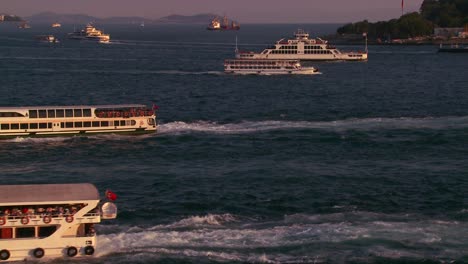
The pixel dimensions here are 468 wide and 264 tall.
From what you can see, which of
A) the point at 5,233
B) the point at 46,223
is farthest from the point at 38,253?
the point at 5,233

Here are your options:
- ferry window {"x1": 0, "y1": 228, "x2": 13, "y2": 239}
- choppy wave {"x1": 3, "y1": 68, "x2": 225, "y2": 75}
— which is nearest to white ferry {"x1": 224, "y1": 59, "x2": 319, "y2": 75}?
choppy wave {"x1": 3, "y1": 68, "x2": 225, "y2": 75}

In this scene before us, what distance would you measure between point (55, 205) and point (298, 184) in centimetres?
2043

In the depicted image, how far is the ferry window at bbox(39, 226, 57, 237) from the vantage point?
3638cm

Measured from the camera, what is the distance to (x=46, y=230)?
36406 mm

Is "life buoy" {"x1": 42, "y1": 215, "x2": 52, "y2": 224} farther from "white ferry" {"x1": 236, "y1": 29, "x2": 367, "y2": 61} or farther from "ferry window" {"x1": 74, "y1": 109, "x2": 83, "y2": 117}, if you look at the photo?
"white ferry" {"x1": 236, "y1": 29, "x2": 367, "y2": 61}

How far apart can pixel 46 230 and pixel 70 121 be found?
34281 mm

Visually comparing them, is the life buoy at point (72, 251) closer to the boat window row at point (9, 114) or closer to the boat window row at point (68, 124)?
the boat window row at point (68, 124)

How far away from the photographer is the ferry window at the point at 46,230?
36375mm

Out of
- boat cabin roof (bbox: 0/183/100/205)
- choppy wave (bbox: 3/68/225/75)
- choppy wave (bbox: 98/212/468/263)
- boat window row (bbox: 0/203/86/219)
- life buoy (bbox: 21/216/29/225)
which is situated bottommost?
choppy wave (bbox: 98/212/468/263)

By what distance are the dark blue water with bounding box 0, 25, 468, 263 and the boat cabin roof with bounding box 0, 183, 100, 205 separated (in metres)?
3.03

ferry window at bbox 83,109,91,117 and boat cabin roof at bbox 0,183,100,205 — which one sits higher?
ferry window at bbox 83,109,91,117

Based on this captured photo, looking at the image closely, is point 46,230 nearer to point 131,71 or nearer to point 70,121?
point 70,121

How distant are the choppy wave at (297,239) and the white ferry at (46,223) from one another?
160cm

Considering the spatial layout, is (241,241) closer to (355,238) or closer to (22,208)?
Answer: (355,238)
